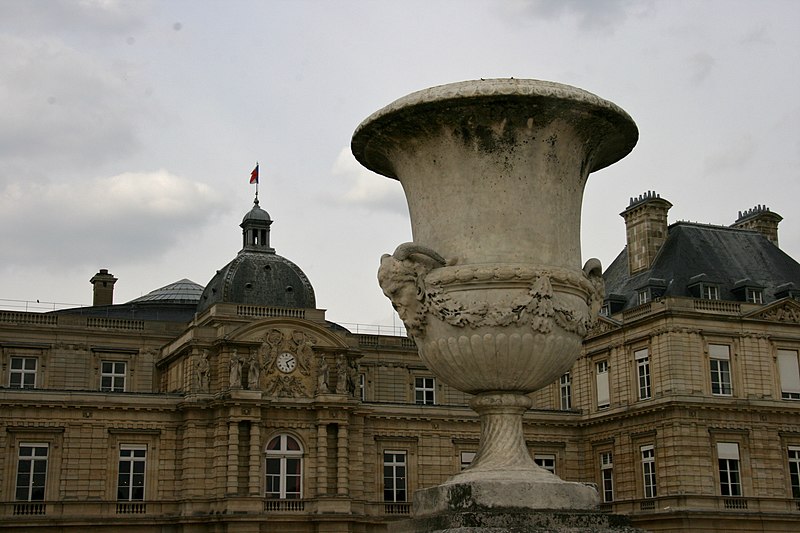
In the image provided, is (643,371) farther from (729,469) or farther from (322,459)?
(322,459)

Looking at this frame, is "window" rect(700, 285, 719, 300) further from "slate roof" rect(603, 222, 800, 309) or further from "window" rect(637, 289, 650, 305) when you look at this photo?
"window" rect(637, 289, 650, 305)

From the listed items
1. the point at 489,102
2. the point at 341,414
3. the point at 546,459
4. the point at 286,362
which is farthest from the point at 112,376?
the point at 489,102

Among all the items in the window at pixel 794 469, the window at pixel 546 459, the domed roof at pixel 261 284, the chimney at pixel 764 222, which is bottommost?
the window at pixel 794 469

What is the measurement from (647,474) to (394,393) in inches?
414

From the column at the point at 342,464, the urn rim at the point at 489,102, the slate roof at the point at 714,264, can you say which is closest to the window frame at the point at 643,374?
the slate roof at the point at 714,264

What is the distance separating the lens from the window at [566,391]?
3991 centimetres

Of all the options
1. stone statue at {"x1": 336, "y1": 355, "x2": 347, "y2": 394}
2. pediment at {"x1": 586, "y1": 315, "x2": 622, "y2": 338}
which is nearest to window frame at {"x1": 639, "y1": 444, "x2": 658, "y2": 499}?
pediment at {"x1": 586, "y1": 315, "x2": 622, "y2": 338}

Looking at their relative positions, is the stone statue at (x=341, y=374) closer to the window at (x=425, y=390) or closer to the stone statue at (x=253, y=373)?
the stone statue at (x=253, y=373)

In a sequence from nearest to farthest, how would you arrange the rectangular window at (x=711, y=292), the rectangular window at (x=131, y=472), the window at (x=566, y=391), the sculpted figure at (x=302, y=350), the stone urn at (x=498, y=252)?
the stone urn at (x=498, y=252)
the rectangular window at (x=131, y=472)
the sculpted figure at (x=302, y=350)
the rectangular window at (x=711, y=292)
the window at (x=566, y=391)

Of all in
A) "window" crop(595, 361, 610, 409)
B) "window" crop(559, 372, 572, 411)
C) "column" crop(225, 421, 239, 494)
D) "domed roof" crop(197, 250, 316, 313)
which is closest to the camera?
"column" crop(225, 421, 239, 494)

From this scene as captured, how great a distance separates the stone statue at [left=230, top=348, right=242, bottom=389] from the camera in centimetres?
3288

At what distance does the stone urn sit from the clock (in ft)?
82.6

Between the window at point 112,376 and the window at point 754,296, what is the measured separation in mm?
21587

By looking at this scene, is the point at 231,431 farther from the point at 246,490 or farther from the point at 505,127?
the point at 505,127
